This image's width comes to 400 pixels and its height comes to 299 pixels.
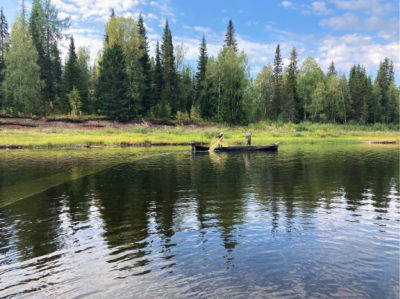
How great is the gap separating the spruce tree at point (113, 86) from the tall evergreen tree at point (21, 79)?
12.8 metres

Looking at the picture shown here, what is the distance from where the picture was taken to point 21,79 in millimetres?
54500

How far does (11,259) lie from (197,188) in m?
8.93

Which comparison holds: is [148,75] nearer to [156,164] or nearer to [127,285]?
[156,164]

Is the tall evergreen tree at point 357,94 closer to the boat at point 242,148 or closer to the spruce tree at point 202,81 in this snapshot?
the spruce tree at point 202,81

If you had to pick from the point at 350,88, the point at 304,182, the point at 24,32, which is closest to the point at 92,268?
the point at 304,182

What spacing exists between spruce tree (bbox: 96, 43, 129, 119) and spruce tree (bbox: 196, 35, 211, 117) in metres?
19.1

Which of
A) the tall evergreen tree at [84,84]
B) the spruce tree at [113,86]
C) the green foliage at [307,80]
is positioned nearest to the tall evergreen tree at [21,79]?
the tall evergreen tree at [84,84]

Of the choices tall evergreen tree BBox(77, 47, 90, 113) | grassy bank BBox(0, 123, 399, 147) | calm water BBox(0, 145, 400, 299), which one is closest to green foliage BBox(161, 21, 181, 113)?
grassy bank BBox(0, 123, 399, 147)

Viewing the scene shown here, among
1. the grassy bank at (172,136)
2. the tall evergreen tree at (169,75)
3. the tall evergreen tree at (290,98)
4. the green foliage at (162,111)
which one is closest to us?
the grassy bank at (172,136)

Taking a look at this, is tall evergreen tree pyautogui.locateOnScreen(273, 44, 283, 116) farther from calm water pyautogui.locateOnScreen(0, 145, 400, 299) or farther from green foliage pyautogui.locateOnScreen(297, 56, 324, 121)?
calm water pyautogui.locateOnScreen(0, 145, 400, 299)

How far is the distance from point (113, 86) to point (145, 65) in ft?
35.2

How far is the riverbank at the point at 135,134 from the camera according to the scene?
3856cm

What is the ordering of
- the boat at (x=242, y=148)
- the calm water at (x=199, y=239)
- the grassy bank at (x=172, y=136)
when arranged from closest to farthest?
1. the calm water at (x=199, y=239)
2. the boat at (x=242, y=148)
3. the grassy bank at (x=172, y=136)

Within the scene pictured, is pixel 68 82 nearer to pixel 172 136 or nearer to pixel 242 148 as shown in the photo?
pixel 172 136
